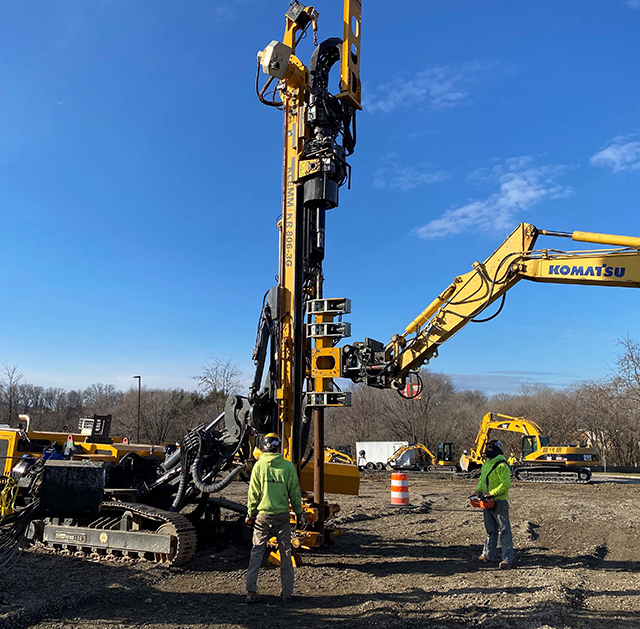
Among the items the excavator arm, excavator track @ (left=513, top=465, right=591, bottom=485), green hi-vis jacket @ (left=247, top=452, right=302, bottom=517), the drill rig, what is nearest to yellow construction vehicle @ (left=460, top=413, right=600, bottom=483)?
excavator track @ (left=513, top=465, right=591, bottom=485)

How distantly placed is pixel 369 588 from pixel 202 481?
3.21 m

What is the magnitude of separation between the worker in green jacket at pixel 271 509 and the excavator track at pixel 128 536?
1724 mm

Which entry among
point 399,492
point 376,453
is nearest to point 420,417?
point 376,453

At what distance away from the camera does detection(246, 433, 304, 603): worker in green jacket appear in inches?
266

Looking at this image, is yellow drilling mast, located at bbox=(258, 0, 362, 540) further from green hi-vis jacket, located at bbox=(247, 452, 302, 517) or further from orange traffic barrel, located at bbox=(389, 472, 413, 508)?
orange traffic barrel, located at bbox=(389, 472, 413, 508)

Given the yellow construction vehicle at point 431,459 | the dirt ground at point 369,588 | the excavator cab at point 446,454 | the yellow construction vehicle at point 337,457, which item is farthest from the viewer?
the excavator cab at point 446,454

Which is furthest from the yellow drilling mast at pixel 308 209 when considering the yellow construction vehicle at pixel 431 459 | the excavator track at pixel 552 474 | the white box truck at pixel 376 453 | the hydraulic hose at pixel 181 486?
the white box truck at pixel 376 453

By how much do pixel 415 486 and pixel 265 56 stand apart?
1975 cm

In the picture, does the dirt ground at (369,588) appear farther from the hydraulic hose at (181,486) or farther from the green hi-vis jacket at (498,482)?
the green hi-vis jacket at (498,482)

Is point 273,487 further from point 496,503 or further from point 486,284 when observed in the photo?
point 486,284

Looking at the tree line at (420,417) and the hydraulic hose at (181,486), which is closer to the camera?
the hydraulic hose at (181,486)

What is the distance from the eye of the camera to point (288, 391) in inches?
374

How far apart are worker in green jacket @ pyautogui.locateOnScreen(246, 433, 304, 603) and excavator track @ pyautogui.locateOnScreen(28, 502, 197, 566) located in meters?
1.72

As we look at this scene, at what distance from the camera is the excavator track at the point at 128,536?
824 centimetres
